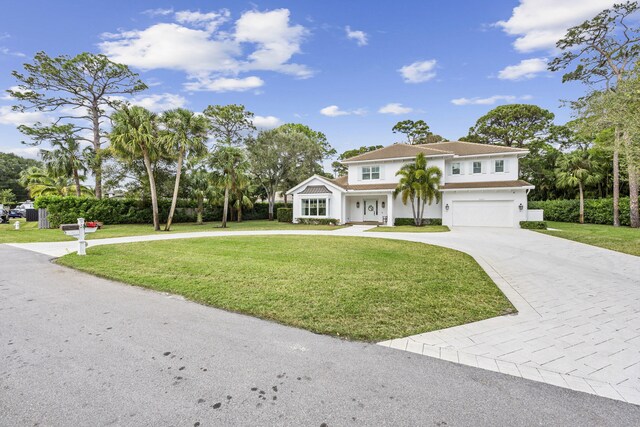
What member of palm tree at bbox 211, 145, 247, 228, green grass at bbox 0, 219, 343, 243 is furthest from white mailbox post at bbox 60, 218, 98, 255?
palm tree at bbox 211, 145, 247, 228

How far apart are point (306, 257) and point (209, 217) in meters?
24.6

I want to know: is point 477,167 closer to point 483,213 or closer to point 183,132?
point 483,213

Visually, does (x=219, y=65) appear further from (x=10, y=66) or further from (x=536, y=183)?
(x=536, y=183)

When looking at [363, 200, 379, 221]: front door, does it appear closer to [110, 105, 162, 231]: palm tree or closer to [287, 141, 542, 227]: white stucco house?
[287, 141, 542, 227]: white stucco house

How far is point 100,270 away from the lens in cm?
711

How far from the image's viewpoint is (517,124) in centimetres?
3406

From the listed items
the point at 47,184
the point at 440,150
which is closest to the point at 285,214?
the point at 440,150

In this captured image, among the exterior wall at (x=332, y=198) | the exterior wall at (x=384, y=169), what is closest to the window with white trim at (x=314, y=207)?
the exterior wall at (x=332, y=198)

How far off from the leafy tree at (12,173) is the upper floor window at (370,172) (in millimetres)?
53129

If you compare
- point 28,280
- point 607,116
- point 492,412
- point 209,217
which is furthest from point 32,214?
point 607,116

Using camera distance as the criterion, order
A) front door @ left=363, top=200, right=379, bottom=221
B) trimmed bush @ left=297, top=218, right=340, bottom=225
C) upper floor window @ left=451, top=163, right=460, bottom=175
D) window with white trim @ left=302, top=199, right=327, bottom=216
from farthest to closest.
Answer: front door @ left=363, top=200, right=379, bottom=221
window with white trim @ left=302, top=199, right=327, bottom=216
trimmed bush @ left=297, top=218, right=340, bottom=225
upper floor window @ left=451, top=163, right=460, bottom=175

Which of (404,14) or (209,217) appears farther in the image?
(209,217)

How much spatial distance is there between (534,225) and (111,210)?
31593 millimetres

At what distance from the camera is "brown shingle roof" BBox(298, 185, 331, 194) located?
79.1 feet
